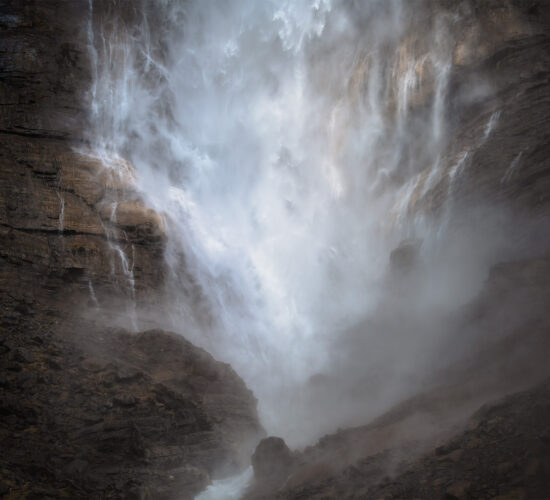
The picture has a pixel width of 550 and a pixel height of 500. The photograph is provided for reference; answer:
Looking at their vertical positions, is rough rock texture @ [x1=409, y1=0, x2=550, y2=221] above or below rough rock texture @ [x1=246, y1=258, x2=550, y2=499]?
above

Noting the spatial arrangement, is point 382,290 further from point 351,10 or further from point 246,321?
point 351,10

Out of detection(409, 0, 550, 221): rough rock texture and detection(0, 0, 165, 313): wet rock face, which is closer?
detection(409, 0, 550, 221): rough rock texture

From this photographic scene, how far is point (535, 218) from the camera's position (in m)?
22.4

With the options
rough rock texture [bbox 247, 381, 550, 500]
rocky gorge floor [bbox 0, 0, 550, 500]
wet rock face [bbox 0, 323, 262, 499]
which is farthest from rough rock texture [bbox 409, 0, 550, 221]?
wet rock face [bbox 0, 323, 262, 499]

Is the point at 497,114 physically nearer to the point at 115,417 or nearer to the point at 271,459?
the point at 271,459

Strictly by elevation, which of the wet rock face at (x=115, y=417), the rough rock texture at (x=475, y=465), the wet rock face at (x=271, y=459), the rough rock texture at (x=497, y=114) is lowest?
the rough rock texture at (x=475, y=465)

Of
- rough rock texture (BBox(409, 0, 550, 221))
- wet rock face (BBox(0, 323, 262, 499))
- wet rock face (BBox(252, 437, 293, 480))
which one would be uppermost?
rough rock texture (BBox(409, 0, 550, 221))

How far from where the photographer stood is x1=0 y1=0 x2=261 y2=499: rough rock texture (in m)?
15.4

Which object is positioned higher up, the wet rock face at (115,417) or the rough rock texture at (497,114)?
the rough rock texture at (497,114)

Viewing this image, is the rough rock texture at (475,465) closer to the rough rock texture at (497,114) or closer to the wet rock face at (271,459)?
the wet rock face at (271,459)

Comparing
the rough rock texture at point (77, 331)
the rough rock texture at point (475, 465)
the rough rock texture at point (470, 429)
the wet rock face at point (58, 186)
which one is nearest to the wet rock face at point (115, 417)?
the rough rock texture at point (77, 331)

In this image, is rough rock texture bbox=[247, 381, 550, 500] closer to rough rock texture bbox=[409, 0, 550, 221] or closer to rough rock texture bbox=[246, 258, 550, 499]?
rough rock texture bbox=[246, 258, 550, 499]

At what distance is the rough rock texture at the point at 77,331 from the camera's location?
15438 mm

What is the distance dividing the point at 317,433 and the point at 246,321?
38.5 ft
